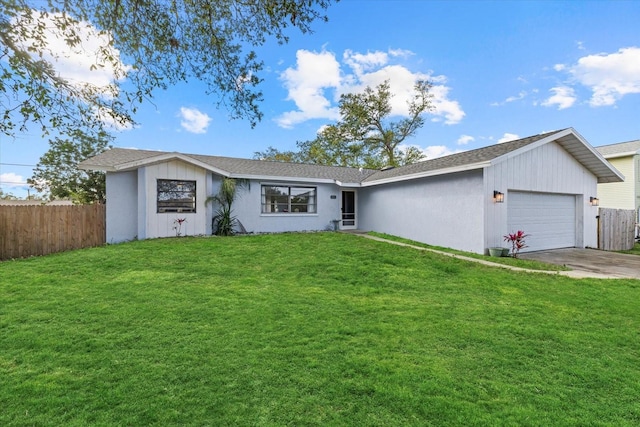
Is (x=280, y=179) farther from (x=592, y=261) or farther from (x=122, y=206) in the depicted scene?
(x=592, y=261)

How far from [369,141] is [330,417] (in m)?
29.8

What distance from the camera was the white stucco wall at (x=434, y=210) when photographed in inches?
401

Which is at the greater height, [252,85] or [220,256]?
[252,85]

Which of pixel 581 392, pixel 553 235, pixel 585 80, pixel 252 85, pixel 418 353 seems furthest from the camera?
pixel 585 80

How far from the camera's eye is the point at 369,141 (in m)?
30.4

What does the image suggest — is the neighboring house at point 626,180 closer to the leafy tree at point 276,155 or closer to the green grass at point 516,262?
the green grass at point 516,262

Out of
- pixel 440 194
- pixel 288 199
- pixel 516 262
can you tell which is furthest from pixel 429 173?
pixel 288 199

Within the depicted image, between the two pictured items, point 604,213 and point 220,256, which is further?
point 604,213

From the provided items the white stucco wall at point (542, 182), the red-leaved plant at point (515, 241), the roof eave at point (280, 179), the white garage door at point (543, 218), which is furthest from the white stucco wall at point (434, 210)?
the roof eave at point (280, 179)

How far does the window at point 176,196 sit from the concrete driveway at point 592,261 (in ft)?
40.4

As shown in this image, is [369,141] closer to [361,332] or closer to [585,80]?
[585,80]

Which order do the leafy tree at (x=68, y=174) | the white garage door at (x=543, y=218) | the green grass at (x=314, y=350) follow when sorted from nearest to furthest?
the green grass at (x=314, y=350), the white garage door at (x=543, y=218), the leafy tree at (x=68, y=174)

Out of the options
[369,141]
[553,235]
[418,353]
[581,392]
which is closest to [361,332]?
[418,353]

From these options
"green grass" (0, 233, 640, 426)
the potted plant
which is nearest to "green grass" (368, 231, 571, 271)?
the potted plant
